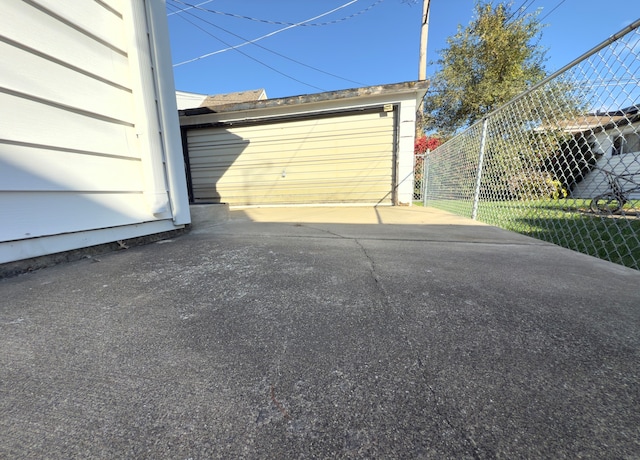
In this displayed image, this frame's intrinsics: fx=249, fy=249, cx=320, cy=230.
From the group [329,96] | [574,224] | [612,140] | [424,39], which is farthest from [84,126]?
[424,39]

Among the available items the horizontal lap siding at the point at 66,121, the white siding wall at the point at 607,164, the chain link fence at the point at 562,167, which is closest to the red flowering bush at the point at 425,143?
the chain link fence at the point at 562,167

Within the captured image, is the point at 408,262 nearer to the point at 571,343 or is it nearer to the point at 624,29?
the point at 571,343

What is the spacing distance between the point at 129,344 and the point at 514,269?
1732 mm

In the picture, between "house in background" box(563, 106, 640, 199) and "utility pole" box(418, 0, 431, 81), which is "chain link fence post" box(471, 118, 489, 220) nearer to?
"house in background" box(563, 106, 640, 199)

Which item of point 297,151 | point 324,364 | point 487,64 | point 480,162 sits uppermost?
point 487,64

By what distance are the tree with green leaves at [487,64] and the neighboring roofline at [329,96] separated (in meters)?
5.19

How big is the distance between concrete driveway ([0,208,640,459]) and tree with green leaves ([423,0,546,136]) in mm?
8990

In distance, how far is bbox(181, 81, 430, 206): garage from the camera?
4969 mm

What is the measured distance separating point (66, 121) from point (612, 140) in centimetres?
341

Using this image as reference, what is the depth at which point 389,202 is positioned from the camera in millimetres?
5176

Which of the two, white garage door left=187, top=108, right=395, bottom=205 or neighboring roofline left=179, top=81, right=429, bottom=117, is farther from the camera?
white garage door left=187, top=108, right=395, bottom=205

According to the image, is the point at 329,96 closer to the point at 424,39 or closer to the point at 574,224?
the point at 574,224

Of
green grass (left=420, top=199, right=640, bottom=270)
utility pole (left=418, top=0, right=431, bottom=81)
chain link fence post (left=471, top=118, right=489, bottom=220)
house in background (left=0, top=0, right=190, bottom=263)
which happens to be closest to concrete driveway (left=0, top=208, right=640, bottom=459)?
house in background (left=0, top=0, right=190, bottom=263)

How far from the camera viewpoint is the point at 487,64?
313 inches
